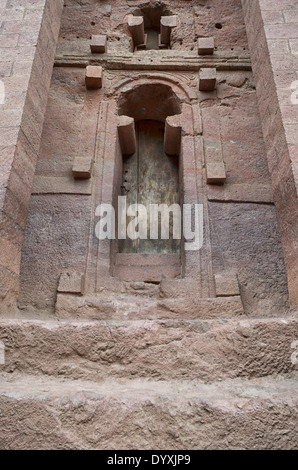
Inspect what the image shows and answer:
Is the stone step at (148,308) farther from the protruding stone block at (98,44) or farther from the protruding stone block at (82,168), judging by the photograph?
the protruding stone block at (98,44)

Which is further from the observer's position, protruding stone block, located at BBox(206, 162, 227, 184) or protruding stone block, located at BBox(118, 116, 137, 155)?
protruding stone block, located at BBox(118, 116, 137, 155)

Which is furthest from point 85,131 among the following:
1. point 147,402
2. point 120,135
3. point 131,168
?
point 147,402

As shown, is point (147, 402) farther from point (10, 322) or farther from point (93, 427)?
point (10, 322)

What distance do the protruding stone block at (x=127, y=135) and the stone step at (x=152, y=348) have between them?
104 inches

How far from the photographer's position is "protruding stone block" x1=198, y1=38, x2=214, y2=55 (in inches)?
178

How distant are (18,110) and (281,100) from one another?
2126 millimetres

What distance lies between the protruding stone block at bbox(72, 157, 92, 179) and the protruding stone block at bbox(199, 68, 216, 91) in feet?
5.63

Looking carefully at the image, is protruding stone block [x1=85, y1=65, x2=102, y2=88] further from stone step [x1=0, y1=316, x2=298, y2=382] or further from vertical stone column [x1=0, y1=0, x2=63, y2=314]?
stone step [x1=0, y1=316, x2=298, y2=382]

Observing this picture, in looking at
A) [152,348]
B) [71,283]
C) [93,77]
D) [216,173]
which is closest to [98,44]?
[93,77]

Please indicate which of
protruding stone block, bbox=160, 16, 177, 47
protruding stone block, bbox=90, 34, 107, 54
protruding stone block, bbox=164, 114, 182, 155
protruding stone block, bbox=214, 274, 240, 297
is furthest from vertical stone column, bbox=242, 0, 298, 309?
protruding stone block, bbox=90, 34, 107, 54

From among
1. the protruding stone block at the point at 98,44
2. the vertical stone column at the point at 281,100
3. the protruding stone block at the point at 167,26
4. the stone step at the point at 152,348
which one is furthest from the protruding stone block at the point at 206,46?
the stone step at the point at 152,348

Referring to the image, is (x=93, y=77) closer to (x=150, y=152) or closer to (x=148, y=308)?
(x=150, y=152)

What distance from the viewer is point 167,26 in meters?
4.85
